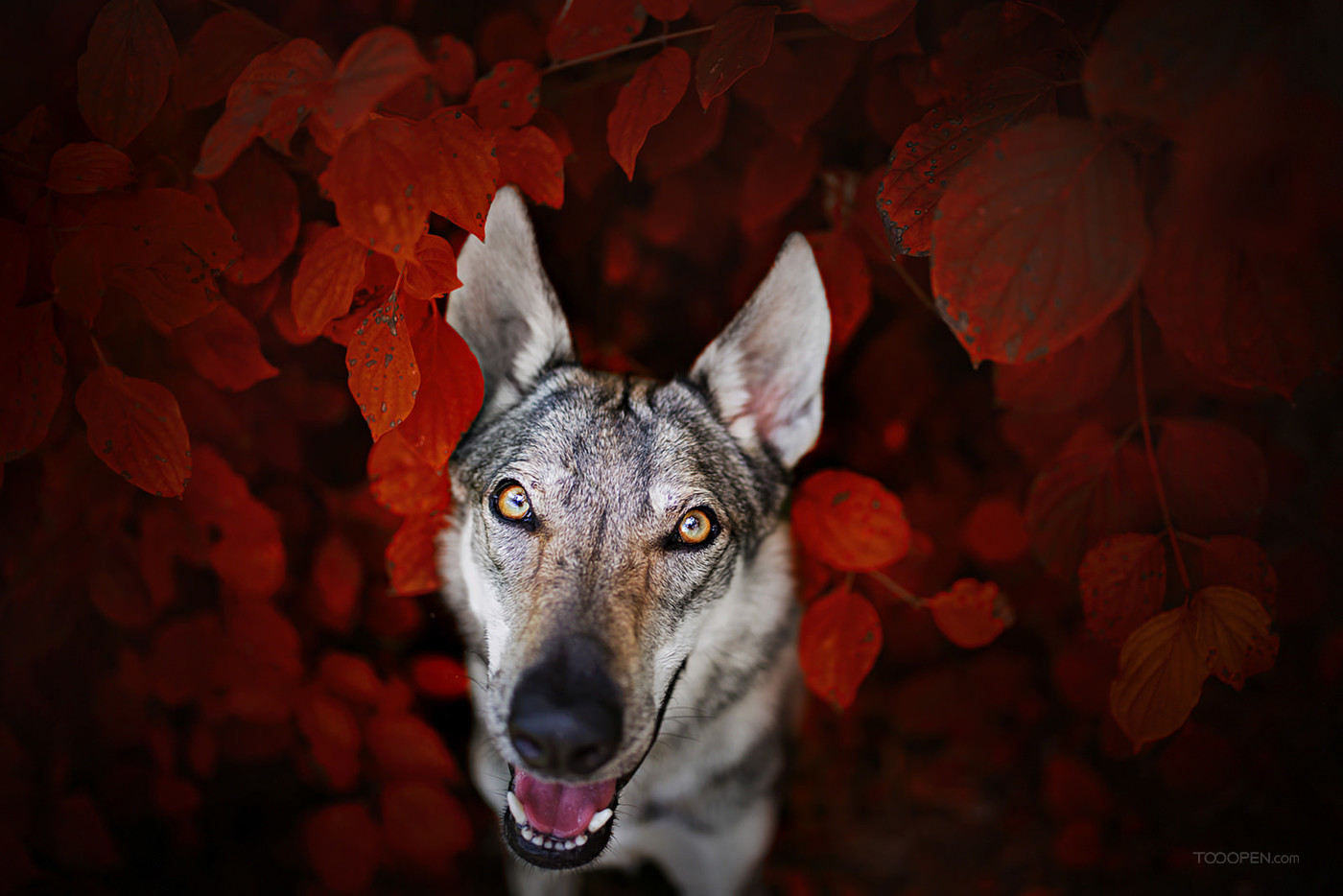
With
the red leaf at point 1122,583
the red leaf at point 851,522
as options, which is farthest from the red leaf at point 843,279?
the red leaf at point 1122,583

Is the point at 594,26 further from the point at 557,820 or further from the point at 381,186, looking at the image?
the point at 557,820

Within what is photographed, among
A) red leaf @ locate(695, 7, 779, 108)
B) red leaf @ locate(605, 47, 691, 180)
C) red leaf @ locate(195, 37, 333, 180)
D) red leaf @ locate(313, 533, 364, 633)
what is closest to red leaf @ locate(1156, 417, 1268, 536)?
red leaf @ locate(695, 7, 779, 108)

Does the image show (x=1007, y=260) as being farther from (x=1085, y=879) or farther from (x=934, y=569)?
(x=1085, y=879)

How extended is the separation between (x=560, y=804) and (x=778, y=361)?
1703mm

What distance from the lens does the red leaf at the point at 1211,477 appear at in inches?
73.0

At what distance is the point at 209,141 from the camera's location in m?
1.30

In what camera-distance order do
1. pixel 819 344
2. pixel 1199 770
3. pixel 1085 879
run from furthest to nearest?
1. pixel 1085 879
2. pixel 1199 770
3. pixel 819 344

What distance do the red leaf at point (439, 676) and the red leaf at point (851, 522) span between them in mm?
1599

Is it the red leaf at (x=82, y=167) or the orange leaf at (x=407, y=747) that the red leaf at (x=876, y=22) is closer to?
the red leaf at (x=82, y=167)

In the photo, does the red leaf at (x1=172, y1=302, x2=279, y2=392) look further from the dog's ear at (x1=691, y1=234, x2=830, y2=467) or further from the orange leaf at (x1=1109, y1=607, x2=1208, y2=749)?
the orange leaf at (x1=1109, y1=607, x2=1208, y2=749)

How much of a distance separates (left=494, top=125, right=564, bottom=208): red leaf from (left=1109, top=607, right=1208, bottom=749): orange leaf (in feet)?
6.72

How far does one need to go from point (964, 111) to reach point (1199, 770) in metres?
2.99

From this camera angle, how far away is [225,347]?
198cm

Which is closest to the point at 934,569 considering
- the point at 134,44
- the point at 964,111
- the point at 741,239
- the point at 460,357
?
the point at 741,239
